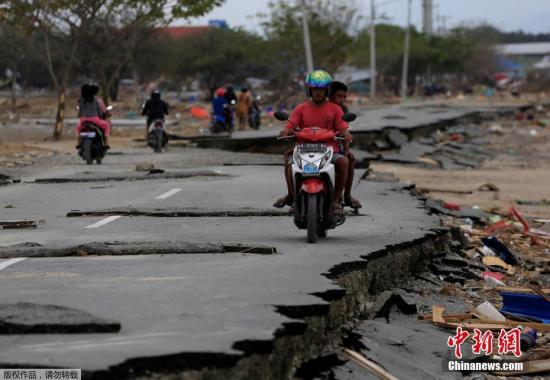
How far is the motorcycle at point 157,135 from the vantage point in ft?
90.5

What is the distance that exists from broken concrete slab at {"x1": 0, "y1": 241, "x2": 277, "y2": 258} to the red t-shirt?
1368mm

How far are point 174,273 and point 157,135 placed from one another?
19.8m

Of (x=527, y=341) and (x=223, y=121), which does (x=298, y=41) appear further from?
(x=527, y=341)

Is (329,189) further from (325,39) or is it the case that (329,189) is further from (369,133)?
(325,39)

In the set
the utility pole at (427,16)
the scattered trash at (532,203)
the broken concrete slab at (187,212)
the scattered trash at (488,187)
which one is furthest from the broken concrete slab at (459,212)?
the utility pole at (427,16)

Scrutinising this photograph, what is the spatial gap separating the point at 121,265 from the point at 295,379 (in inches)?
113

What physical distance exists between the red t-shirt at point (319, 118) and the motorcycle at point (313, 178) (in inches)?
6.6

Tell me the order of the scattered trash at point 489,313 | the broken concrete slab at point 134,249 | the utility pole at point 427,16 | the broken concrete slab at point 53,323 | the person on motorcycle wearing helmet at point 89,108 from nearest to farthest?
the broken concrete slab at point 53,323
the scattered trash at point 489,313
the broken concrete slab at point 134,249
the person on motorcycle wearing helmet at point 89,108
the utility pole at point 427,16

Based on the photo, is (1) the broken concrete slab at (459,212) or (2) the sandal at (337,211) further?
(1) the broken concrete slab at (459,212)

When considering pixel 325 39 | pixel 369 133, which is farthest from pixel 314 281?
pixel 325 39

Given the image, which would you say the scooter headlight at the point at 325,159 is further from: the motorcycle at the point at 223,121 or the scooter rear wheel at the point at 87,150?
the motorcycle at the point at 223,121

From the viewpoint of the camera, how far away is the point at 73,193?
17188 mm

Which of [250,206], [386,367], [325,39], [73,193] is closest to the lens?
[386,367]

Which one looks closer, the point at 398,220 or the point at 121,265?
the point at 121,265
